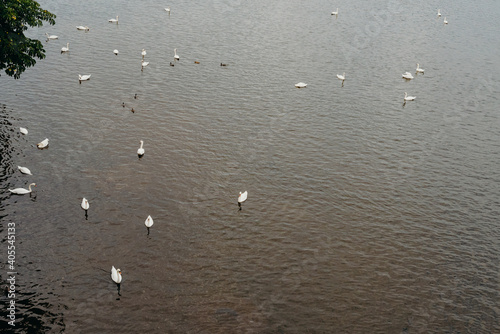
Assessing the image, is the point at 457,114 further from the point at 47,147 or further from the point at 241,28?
the point at 47,147

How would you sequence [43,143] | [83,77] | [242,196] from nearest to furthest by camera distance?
[242,196]
[43,143]
[83,77]

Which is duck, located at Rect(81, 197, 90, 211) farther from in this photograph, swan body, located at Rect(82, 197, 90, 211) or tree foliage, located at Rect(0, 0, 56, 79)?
tree foliage, located at Rect(0, 0, 56, 79)

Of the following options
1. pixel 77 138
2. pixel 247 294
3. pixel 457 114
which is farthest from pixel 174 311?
pixel 457 114

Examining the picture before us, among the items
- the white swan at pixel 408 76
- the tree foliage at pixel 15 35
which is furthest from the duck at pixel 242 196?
the white swan at pixel 408 76

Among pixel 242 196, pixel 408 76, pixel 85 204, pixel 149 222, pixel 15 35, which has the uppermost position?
pixel 408 76

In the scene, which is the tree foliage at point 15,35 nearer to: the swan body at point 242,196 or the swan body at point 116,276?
the swan body at point 116,276

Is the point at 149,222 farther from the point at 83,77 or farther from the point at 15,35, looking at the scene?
the point at 83,77

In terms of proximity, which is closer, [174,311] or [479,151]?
[174,311]

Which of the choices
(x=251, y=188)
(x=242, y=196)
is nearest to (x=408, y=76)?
(x=251, y=188)
